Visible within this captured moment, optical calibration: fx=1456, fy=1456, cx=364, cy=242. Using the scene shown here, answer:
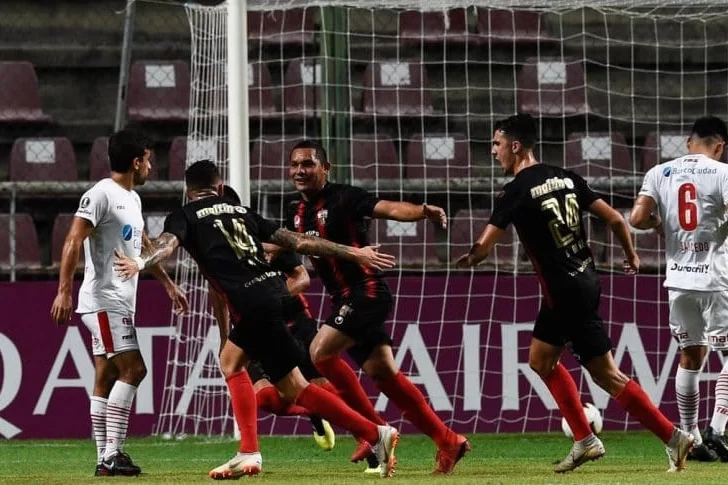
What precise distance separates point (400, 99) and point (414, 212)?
6.02 meters

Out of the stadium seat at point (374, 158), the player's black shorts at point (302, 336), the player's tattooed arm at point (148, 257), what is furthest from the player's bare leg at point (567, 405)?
the stadium seat at point (374, 158)

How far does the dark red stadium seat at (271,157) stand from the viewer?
13.3m

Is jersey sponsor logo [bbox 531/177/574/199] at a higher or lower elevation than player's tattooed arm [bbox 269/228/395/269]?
higher

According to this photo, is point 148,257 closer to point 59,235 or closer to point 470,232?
point 470,232

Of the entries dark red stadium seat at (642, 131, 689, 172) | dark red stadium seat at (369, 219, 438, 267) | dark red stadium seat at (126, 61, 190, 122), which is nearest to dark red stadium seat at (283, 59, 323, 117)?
dark red stadium seat at (126, 61, 190, 122)

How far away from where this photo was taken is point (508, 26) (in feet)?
45.9

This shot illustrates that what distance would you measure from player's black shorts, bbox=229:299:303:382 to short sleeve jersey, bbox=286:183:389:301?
68 centimetres

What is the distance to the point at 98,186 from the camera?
8547 mm

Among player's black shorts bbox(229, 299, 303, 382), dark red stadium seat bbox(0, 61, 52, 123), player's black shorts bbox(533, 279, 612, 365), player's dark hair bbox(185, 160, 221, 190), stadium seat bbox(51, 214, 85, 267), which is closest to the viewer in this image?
player's black shorts bbox(229, 299, 303, 382)

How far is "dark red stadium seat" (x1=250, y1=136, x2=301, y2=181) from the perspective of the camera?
13.3 metres

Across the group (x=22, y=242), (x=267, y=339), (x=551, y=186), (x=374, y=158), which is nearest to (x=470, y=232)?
(x=374, y=158)

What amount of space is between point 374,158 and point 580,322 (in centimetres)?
545

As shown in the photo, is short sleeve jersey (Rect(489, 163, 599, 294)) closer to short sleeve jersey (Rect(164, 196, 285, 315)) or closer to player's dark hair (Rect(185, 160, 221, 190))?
short sleeve jersey (Rect(164, 196, 285, 315))

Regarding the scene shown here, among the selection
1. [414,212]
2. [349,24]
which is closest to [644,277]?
[349,24]
